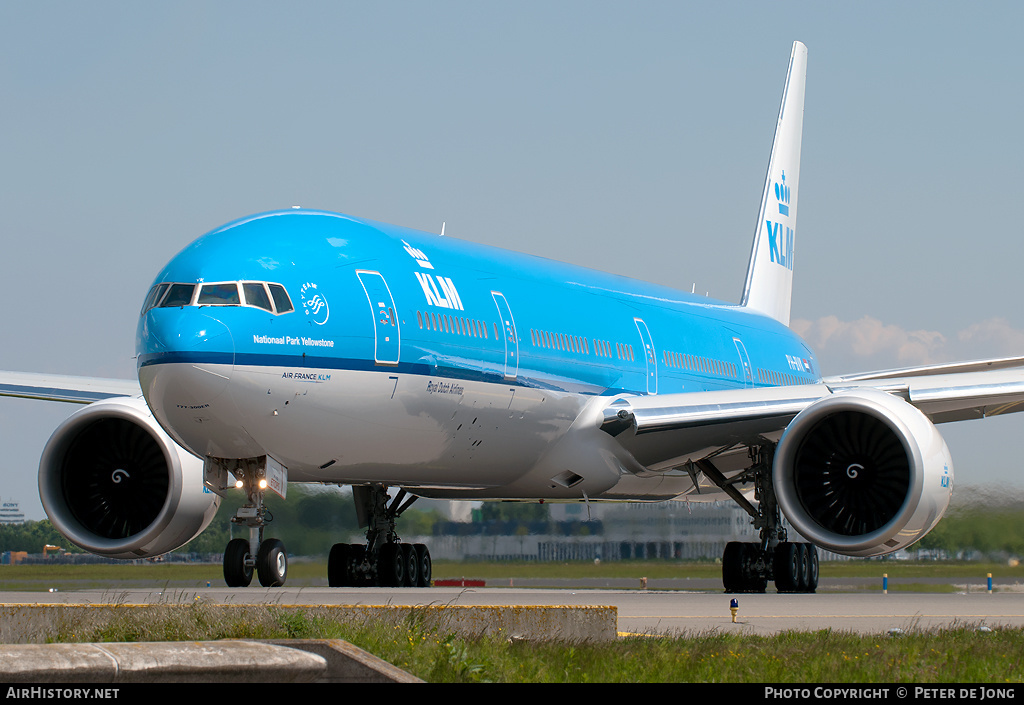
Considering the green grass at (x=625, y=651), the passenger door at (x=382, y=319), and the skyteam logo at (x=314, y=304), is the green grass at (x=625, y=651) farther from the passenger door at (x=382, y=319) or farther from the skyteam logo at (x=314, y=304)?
the passenger door at (x=382, y=319)

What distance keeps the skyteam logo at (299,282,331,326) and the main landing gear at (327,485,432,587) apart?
5.32 metres

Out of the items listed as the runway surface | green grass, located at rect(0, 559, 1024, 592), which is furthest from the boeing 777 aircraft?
green grass, located at rect(0, 559, 1024, 592)

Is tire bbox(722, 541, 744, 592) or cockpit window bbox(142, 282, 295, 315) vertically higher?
cockpit window bbox(142, 282, 295, 315)

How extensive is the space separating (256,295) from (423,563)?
7.02 metres

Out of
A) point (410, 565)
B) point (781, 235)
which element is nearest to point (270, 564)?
point (410, 565)

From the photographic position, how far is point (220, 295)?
11664 millimetres

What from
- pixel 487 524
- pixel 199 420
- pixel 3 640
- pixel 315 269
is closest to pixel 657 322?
pixel 487 524

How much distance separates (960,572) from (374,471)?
1259 centimetres

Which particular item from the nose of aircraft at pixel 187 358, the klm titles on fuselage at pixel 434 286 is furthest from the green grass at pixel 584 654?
the klm titles on fuselage at pixel 434 286

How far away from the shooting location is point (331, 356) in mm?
11969

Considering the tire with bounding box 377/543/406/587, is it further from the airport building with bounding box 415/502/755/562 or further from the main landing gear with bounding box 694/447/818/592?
the main landing gear with bounding box 694/447/818/592

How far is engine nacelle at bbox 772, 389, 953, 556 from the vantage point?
12.9m

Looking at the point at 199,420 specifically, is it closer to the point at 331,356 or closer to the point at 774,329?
the point at 331,356

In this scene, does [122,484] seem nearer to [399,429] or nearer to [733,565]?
[399,429]
